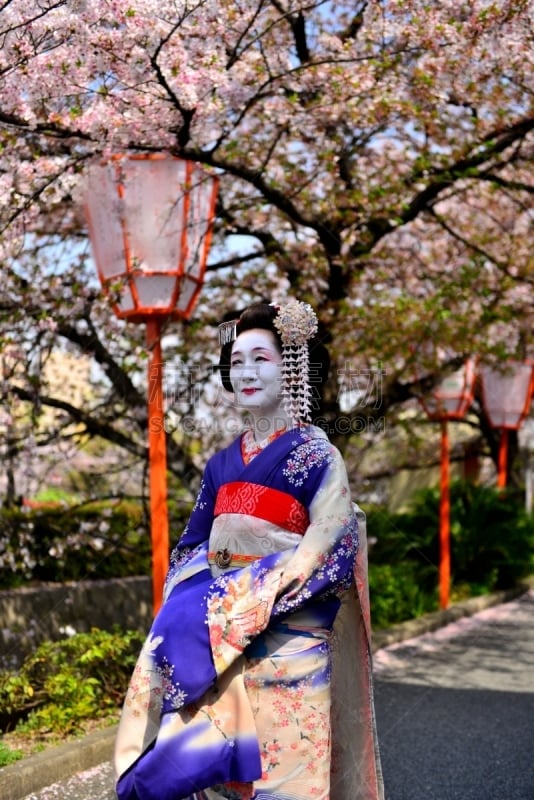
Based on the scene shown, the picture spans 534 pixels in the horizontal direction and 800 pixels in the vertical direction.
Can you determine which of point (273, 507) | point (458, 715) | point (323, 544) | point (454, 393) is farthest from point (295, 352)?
point (454, 393)

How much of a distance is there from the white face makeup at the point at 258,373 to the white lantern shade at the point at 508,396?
1001 cm

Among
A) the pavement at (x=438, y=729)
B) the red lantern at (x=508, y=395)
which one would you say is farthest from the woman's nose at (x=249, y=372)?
the red lantern at (x=508, y=395)

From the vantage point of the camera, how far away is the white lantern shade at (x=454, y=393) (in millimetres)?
9945

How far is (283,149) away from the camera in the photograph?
7.45 meters

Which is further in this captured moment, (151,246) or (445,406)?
(445,406)

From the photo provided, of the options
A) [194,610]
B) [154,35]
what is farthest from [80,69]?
[194,610]

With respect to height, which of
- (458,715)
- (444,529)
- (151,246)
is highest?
(151,246)

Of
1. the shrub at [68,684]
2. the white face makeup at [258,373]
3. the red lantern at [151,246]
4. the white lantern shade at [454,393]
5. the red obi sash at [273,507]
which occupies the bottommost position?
the shrub at [68,684]

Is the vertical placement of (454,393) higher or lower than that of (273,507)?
higher

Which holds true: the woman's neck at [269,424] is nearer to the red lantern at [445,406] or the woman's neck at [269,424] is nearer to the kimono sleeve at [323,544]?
the kimono sleeve at [323,544]

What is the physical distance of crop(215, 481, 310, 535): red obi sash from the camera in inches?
128

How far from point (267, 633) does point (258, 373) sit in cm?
92

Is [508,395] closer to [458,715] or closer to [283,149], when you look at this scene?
[283,149]

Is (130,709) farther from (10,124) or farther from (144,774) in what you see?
(10,124)
